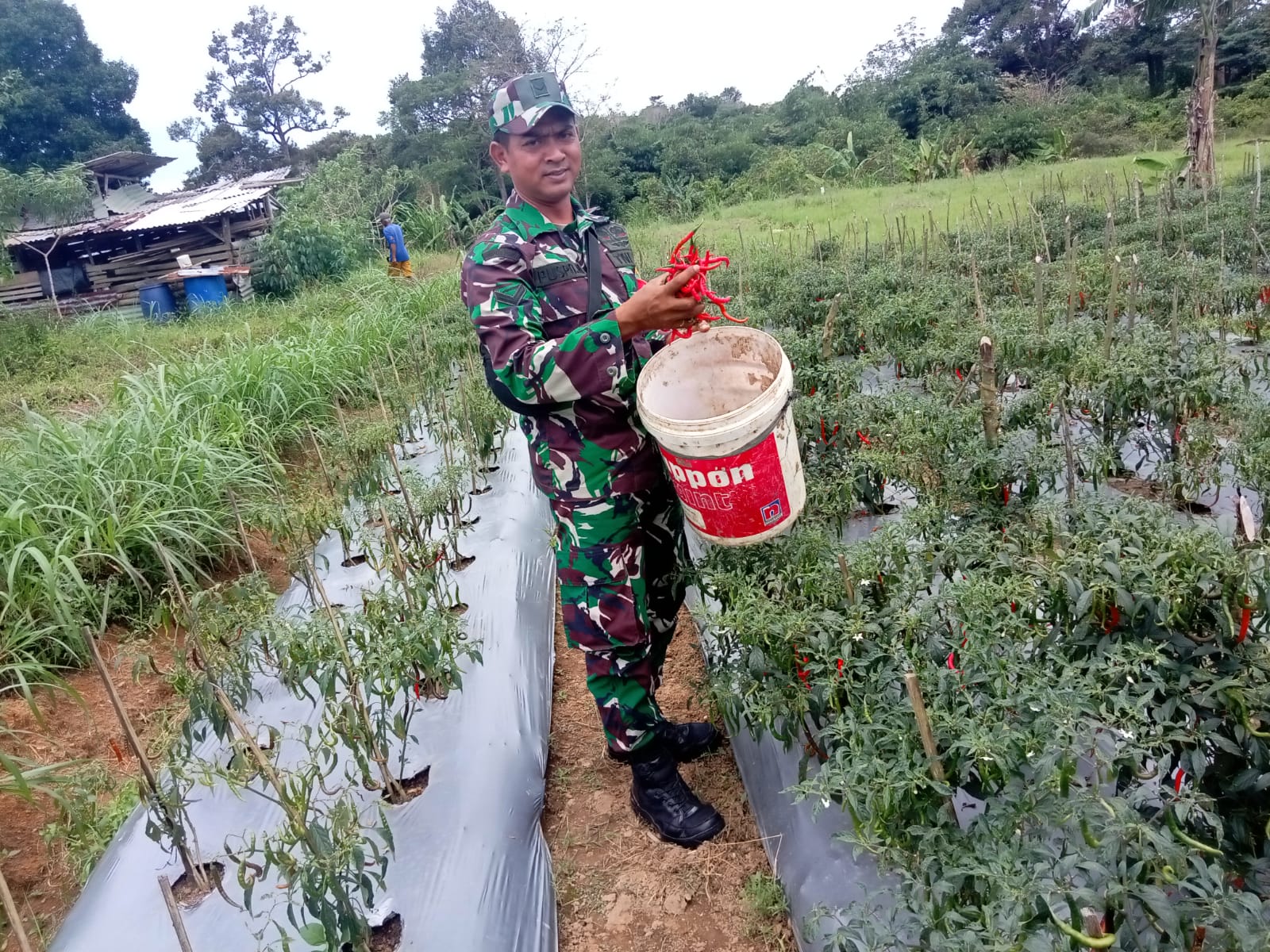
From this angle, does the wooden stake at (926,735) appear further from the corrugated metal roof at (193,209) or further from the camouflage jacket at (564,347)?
the corrugated metal roof at (193,209)

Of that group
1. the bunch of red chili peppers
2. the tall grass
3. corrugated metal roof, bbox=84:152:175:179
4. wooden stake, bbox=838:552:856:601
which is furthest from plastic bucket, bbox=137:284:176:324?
wooden stake, bbox=838:552:856:601

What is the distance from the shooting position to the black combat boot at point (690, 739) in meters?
2.34

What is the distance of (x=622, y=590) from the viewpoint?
6.35 ft

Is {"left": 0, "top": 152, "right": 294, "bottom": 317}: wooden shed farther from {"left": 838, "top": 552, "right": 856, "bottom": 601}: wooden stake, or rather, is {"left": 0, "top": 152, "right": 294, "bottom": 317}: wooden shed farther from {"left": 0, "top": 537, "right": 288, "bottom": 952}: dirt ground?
{"left": 838, "top": 552, "right": 856, "bottom": 601}: wooden stake

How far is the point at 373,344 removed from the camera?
20.3 feet

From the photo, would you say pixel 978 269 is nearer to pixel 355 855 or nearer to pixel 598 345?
pixel 598 345

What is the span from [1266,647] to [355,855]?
153 centimetres

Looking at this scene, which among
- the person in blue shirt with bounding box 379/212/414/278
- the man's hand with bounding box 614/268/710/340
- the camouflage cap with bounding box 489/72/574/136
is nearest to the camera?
the man's hand with bounding box 614/268/710/340

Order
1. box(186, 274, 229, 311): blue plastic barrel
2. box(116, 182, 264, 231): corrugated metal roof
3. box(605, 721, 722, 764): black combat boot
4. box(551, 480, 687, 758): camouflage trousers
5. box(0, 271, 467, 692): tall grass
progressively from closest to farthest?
box(551, 480, 687, 758): camouflage trousers
box(605, 721, 722, 764): black combat boot
box(0, 271, 467, 692): tall grass
box(186, 274, 229, 311): blue plastic barrel
box(116, 182, 264, 231): corrugated metal roof

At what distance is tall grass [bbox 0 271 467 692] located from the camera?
2.96 meters

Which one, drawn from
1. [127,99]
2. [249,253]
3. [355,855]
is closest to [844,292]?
[355,855]

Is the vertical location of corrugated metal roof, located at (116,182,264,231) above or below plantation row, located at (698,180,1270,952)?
above

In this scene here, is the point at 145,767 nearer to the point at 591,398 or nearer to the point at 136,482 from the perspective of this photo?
the point at 591,398

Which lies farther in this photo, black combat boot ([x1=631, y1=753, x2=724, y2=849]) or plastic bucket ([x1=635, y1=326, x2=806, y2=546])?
black combat boot ([x1=631, y1=753, x2=724, y2=849])
